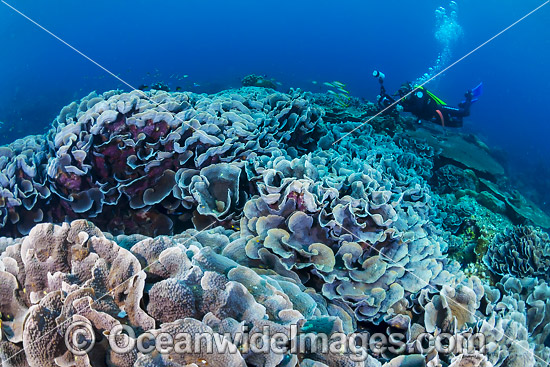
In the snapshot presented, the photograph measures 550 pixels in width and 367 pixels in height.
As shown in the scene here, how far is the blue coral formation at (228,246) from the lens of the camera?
1.78m

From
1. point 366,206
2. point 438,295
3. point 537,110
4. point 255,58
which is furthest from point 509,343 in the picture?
point 537,110

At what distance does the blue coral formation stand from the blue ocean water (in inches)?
1113

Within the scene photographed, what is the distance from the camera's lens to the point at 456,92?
7644 centimetres

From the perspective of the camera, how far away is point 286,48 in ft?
241

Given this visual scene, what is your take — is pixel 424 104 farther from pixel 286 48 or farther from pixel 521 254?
pixel 286 48

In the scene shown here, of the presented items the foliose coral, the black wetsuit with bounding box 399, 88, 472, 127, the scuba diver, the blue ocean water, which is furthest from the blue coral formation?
the blue ocean water

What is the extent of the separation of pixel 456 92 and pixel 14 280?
89626 millimetres

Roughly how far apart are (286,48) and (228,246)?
254 ft

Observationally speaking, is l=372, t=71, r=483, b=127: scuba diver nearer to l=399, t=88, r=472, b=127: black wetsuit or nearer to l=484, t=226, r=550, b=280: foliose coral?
l=399, t=88, r=472, b=127: black wetsuit

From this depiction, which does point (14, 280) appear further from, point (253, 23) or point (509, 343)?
point (253, 23)

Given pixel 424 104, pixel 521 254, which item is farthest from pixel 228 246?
pixel 424 104

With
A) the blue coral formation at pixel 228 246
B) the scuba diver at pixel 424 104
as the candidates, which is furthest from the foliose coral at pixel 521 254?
the scuba diver at pixel 424 104

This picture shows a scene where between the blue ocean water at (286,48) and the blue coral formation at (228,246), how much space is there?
28274mm

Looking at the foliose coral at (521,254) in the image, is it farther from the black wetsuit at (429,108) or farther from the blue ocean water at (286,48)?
the blue ocean water at (286,48)
